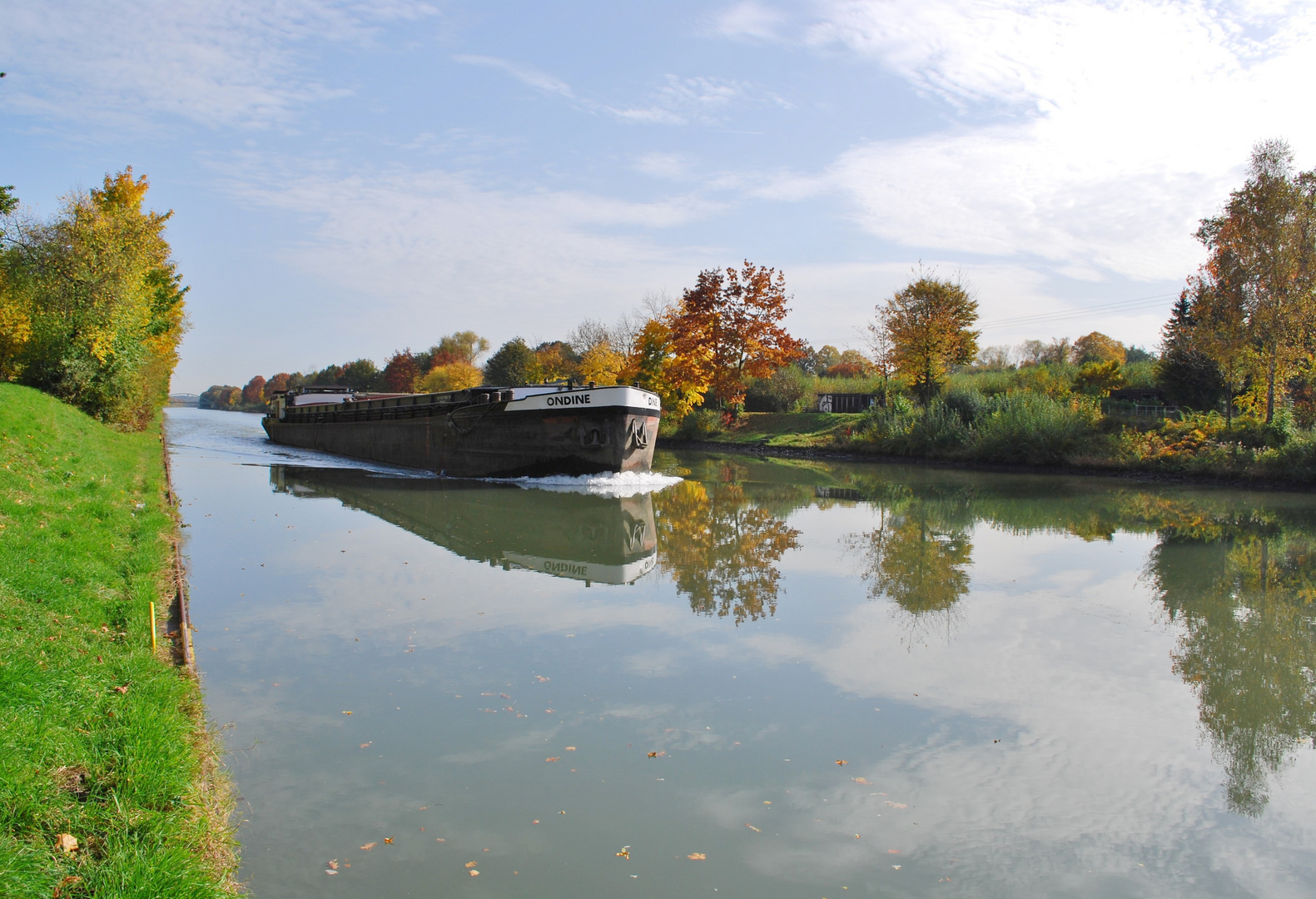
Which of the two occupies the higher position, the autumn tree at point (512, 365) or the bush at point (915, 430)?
the autumn tree at point (512, 365)

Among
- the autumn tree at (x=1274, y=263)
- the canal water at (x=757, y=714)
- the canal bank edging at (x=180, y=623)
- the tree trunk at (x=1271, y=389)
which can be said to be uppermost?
the autumn tree at (x=1274, y=263)

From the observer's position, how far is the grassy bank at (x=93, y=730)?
303 centimetres

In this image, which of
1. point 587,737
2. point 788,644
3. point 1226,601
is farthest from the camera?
point 1226,601

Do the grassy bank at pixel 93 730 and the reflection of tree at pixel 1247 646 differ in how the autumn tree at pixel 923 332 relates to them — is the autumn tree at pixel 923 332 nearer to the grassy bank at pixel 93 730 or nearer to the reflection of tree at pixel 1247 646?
the reflection of tree at pixel 1247 646

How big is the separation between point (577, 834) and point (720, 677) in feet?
8.14

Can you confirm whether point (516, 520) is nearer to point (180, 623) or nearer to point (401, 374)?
point (180, 623)

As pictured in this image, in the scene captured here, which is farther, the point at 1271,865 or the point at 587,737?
the point at 587,737

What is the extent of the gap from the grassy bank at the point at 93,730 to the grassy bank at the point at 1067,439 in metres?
23.9

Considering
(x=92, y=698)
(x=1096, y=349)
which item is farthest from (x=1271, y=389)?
(x=1096, y=349)

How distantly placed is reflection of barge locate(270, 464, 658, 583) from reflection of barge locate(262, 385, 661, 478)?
1168 millimetres

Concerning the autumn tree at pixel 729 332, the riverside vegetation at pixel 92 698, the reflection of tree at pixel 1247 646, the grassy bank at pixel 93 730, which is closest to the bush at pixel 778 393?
the autumn tree at pixel 729 332

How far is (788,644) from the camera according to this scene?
709 cm

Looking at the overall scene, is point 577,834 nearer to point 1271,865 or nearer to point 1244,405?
point 1271,865

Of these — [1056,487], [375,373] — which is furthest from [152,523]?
[375,373]
